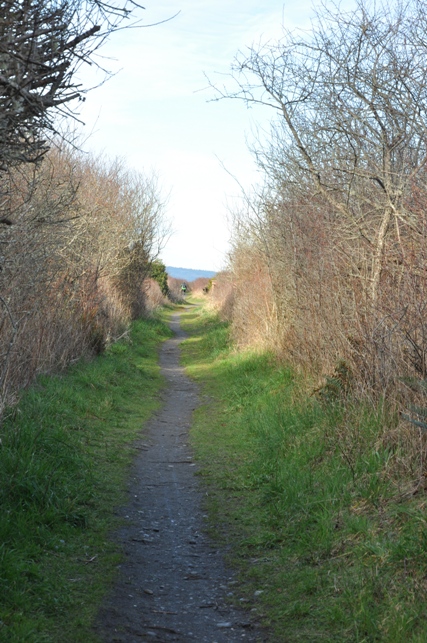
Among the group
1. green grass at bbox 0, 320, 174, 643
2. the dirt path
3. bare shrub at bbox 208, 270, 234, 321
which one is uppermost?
bare shrub at bbox 208, 270, 234, 321

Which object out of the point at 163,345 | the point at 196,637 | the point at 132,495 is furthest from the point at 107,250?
the point at 196,637

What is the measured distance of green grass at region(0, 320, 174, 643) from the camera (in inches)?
177

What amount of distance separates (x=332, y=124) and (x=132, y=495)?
571cm

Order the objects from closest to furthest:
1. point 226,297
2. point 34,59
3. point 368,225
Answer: point 34,59, point 368,225, point 226,297

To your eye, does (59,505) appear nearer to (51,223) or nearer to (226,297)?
(51,223)

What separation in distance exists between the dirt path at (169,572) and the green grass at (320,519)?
0.20m

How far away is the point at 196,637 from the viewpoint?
446 cm

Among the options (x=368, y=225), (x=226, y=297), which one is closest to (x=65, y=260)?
(x=368, y=225)

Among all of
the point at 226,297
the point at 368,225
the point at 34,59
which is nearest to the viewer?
the point at 34,59

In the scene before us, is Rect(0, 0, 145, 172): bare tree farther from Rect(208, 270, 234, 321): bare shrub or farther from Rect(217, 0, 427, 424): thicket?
Rect(208, 270, 234, 321): bare shrub

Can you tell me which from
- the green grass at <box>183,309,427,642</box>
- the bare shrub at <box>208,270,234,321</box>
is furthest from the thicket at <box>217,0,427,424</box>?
the bare shrub at <box>208,270,234,321</box>

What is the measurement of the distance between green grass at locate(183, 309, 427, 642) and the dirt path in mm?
199

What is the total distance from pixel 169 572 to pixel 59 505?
1.25m

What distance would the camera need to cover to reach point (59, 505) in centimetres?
617
